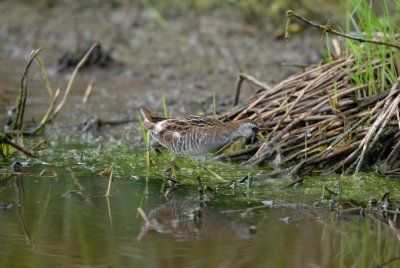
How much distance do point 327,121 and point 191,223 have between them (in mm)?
1831

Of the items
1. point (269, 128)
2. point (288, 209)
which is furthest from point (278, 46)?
point (288, 209)

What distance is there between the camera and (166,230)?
14.6 ft

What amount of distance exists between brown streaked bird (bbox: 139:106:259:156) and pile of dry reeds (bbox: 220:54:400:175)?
28cm

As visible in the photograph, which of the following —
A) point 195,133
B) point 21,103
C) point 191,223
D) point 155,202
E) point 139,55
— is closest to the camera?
point 191,223

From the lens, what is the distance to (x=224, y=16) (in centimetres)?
1130

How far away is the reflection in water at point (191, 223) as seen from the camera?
173 inches

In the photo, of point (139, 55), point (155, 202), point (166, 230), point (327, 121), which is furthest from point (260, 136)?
point (139, 55)

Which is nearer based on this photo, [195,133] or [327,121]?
[195,133]

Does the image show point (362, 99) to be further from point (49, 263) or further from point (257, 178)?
point (49, 263)

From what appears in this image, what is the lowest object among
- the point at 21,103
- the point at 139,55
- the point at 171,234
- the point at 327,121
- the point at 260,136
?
the point at 171,234

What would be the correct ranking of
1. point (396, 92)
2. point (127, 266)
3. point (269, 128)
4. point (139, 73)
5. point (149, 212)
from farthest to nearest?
1. point (139, 73)
2. point (269, 128)
3. point (396, 92)
4. point (149, 212)
5. point (127, 266)

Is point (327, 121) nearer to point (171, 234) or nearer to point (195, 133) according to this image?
point (195, 133)

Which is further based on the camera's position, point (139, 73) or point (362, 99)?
point (139, 73)

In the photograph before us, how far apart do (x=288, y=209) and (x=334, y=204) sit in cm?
30
